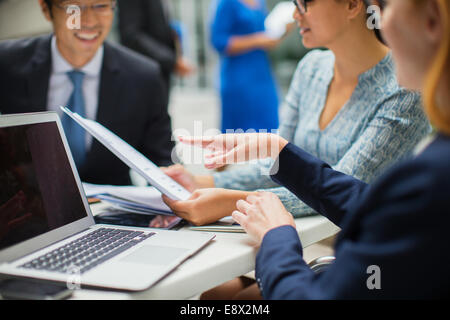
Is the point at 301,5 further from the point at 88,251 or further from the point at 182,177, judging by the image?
the point at 88,251

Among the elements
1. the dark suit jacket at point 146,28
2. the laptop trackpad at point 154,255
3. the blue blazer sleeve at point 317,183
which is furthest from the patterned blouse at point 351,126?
the dark suit jacket at point 146,28

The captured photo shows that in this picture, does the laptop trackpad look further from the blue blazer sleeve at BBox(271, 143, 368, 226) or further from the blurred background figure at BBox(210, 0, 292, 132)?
the blurred background figure at BBox(210, 0, 292, 132)

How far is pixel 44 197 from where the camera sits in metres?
0.83

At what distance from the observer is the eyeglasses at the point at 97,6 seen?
4.40ft

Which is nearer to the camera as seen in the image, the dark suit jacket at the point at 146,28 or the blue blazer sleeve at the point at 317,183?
the blue blazer sleeve at the point at 317,183

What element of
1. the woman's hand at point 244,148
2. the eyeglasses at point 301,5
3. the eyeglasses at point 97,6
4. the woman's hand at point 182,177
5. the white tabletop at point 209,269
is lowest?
the white tabletop at point 209,269

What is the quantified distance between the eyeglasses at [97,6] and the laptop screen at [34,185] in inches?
23.0

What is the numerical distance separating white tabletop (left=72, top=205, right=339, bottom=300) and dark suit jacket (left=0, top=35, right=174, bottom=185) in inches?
28.0

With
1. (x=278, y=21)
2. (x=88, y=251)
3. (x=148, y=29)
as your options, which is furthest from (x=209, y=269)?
(x=278, y=21)

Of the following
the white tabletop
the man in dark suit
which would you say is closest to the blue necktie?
the man in dark suit

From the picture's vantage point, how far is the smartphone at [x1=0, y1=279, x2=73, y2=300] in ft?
2.13

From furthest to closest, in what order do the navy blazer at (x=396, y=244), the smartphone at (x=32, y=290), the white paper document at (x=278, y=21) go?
the white paper document at (x=278, y=21), the smartphone at (x=32, y=290), the navy blazer at (x=396, y=244)

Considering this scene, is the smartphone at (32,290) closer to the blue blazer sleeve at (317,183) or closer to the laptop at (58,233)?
the laptop at (58,233)
